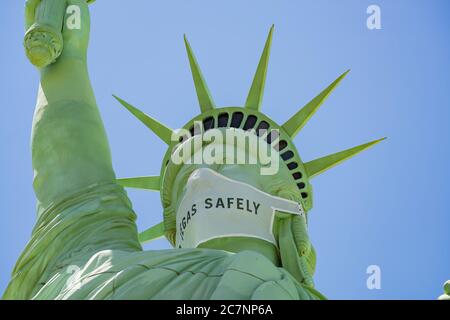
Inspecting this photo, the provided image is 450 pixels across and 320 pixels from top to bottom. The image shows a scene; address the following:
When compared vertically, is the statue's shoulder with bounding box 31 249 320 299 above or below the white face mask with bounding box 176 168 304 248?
below

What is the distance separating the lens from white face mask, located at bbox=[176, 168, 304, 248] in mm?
10336

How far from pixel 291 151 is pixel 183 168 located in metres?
1.07

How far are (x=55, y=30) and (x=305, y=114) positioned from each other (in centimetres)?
245

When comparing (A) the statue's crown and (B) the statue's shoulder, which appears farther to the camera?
(A) the statue's crown

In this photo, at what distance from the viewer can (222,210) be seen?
1040cm

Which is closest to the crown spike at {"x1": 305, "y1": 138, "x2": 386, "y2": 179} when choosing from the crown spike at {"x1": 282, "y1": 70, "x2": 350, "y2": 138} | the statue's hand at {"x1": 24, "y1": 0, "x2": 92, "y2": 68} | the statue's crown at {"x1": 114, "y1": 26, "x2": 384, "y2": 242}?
the statue's crown at {"x1": 114, "y1": 26, "x2": 384, "y2": 242}

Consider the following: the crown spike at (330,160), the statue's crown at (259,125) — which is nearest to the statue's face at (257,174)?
the statue's crown at (259,125)

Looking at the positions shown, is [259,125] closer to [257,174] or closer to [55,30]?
[257,174]

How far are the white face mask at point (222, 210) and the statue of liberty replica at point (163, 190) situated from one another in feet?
0.04

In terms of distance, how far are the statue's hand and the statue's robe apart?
0.49 metres

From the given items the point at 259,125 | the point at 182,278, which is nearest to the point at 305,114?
the point at 259,125

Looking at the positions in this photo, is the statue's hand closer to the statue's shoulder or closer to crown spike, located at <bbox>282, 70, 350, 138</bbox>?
crown spike, located at <bbox>282, 70, 350, 138</bbox>
